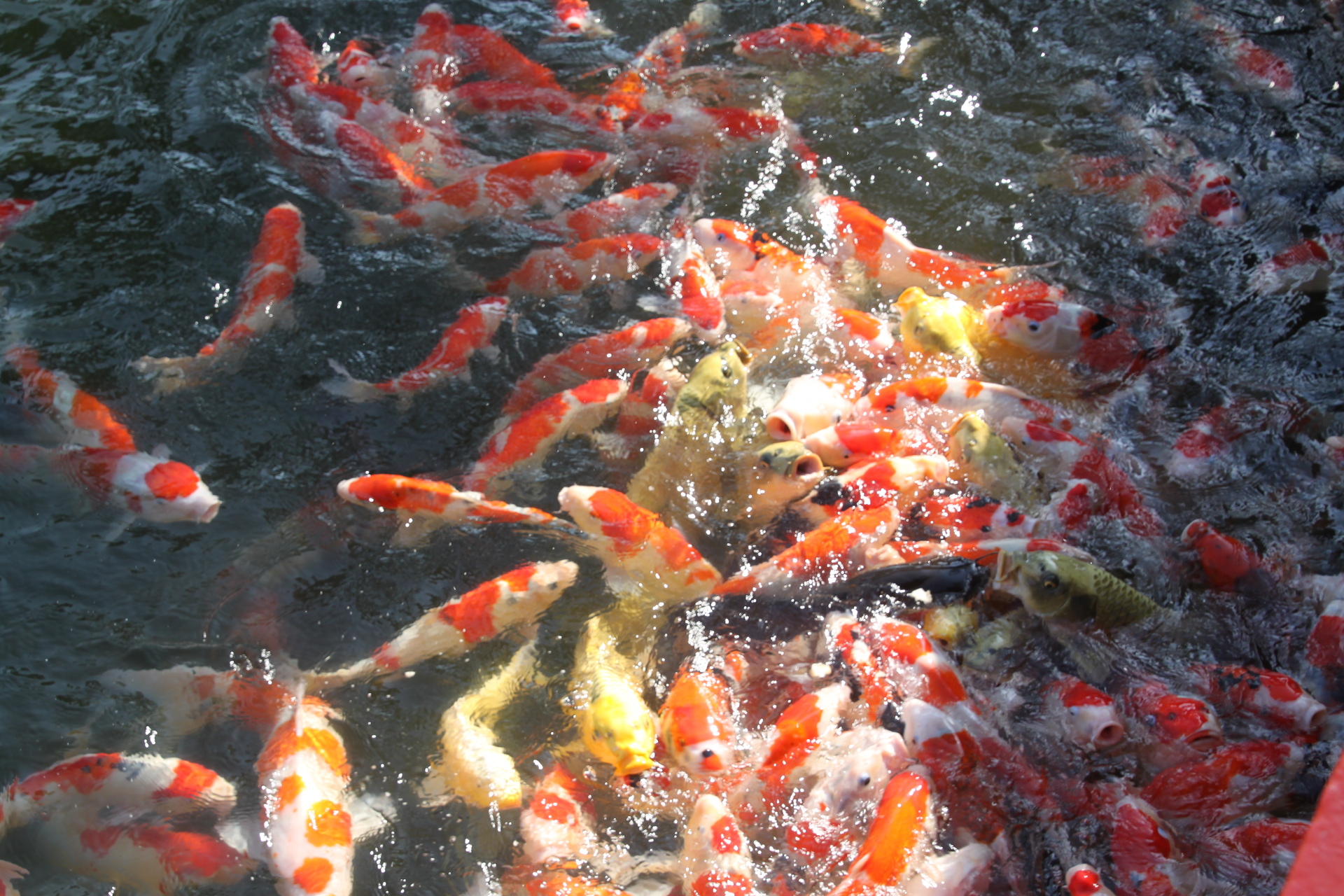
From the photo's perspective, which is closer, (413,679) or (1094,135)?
(413,679)

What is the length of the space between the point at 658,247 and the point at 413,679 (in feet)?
8.91

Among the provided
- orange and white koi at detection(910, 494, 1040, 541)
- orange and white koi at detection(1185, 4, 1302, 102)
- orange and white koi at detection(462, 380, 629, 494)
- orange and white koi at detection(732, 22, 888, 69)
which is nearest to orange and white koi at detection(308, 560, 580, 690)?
orange and white koi at detection(462, 380, 629, 494)

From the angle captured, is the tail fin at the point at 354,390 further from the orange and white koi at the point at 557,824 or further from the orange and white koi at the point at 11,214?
the orange and white koi at the point at 11,214

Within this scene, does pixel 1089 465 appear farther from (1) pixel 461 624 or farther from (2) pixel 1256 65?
(2) pixel 1256 65

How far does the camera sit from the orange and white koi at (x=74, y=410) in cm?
423

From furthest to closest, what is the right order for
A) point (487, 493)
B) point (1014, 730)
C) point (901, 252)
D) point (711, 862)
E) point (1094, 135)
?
point (1094, 135)
point (901, 252)
point (487, 493)
point (1014, 730)
point (711, 862)

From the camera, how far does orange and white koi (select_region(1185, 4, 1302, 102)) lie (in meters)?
5.97

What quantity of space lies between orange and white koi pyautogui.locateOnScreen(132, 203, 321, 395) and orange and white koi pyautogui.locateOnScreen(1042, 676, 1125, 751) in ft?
13.3

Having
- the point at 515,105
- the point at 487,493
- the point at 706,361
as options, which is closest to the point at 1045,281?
the point at 706,361

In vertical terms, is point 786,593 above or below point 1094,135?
below

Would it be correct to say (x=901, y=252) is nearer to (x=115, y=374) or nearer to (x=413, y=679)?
(x=413, y=679)

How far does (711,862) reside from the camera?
282cm

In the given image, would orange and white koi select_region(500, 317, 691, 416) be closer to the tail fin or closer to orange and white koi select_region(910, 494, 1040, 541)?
the tail fin

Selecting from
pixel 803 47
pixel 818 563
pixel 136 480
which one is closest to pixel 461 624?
pixel 818 563
